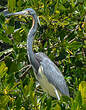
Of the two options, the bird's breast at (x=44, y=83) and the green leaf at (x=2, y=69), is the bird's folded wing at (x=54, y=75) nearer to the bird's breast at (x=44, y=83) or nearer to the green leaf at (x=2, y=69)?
the bird's breast at (x=44, y=83)

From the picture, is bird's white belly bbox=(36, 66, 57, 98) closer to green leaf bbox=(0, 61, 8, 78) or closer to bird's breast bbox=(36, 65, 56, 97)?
bird's breast bbox=(36, 65, 56, 97)

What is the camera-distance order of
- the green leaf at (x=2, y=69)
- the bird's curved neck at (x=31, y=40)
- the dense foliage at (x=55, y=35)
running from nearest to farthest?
the green leaf at (x=2, y=69) < the dense foliage at (x=55, y=35) < the bird's curved neck at (x=31, y=40)

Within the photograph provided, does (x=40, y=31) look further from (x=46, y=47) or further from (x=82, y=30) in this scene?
(x=82, y=30)

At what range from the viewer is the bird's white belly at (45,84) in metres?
2.83

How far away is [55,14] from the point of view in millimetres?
2693

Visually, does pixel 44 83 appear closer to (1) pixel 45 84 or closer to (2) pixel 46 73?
(1) pixel 45 84

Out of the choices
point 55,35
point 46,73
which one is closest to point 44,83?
point 46,73

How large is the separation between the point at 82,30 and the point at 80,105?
165cm

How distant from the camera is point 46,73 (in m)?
2.97

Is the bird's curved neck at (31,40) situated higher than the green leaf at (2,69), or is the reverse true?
the bird's curved neck at (31,40)

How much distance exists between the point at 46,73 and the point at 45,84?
0.47 ft

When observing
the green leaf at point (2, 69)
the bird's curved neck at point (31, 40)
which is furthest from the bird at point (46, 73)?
the green leaf at point (2, 69)

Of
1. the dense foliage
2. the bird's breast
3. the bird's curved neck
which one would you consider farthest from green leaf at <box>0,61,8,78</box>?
the bird's breast

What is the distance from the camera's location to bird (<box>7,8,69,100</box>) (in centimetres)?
275
